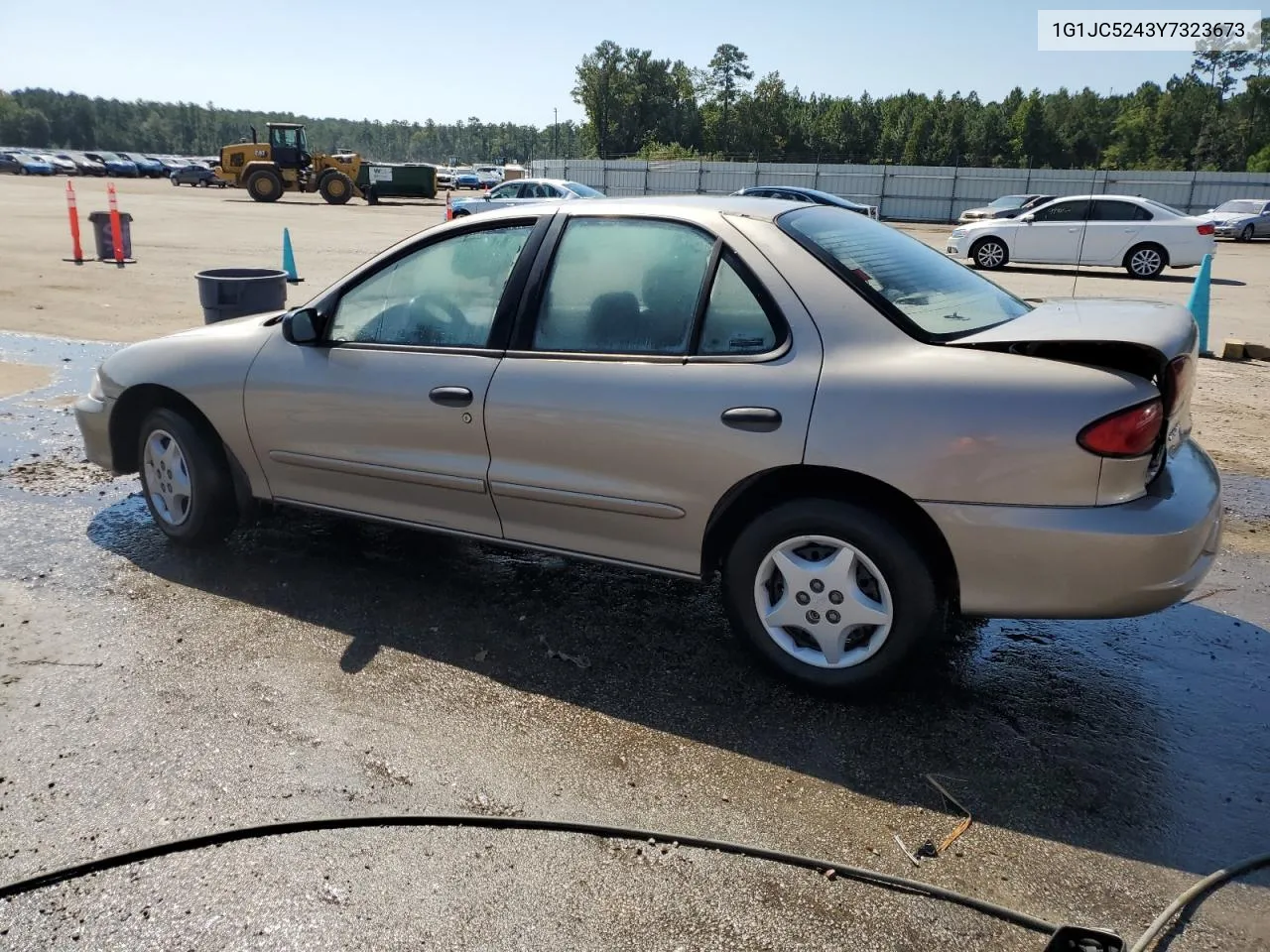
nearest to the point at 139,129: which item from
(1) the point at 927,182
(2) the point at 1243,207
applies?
(1) the point at 927,182

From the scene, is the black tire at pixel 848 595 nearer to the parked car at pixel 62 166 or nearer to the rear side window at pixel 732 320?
the rear side window at pixel 732 320

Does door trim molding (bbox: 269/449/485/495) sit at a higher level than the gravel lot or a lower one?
higher

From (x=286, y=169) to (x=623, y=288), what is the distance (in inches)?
1620

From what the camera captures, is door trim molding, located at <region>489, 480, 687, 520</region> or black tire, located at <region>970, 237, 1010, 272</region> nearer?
door trim molding, located at <region>489, 480, 687, 520</region>

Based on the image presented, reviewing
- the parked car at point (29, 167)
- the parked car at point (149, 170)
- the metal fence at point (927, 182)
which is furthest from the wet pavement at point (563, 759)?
the parked car at point (149, 170)

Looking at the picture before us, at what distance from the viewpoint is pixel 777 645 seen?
11.3ft

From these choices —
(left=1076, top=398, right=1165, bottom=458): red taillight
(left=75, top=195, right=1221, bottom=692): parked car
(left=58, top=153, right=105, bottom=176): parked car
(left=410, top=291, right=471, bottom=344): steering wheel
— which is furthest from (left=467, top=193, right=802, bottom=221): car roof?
(left=58, top=153, right=105, bottom=176): parked car

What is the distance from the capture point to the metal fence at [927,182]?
42.8 metres

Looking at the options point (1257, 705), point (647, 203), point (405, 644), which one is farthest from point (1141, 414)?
point (405, 644)

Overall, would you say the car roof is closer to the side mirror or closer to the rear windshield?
the rear windshield

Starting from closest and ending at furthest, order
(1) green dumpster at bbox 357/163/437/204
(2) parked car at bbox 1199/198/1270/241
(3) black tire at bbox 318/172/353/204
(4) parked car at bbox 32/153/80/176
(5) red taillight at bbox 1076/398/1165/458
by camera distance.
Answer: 1. (5) red taillight at bbox 1076/398/1165/458
2. (2) parked car at bbox 1199/198/1270/241
3. (3) black tire at bbox 318/172/353/204
4. (1) green dumpster at bbox 357/163/437/204
5. (4) parked car at bbox 32/153/80/176

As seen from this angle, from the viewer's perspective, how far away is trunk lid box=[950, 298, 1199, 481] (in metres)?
3.04

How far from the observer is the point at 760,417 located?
10.8 feet

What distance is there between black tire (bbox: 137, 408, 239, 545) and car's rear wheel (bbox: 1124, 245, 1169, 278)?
729 inches
